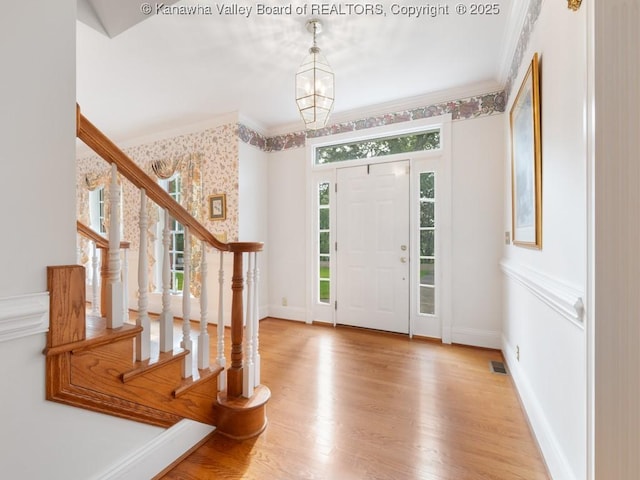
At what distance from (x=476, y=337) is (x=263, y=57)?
3368 millimetres

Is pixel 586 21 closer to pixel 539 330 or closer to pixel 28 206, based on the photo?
pixel 539 330

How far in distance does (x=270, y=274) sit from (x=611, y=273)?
141 inches

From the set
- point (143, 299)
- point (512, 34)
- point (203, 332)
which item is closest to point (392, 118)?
point (512, 34)

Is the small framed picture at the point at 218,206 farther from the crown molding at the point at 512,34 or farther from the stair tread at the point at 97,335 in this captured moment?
the crown molding at the point at 512,34

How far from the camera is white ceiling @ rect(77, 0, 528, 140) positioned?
197 centimetres

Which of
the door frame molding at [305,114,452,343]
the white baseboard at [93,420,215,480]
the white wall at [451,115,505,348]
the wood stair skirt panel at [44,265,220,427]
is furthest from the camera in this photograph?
the door frame molding at [305,114,452,343]

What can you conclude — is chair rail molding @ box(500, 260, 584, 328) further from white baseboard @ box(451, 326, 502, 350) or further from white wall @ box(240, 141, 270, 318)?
white wall @ box(240, 141, 270, 318)

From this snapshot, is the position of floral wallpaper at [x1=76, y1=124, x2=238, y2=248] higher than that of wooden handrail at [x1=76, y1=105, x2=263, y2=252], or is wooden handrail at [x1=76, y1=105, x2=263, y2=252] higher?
floral wallpaper at [x1=76, y1=124, x2=238, y2=248]

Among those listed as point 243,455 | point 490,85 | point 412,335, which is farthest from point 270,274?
point 490,85

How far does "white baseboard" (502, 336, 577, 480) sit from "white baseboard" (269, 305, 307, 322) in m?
2.39

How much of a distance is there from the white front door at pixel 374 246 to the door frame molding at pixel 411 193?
0.07 meters

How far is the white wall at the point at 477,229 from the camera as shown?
2.80 metres

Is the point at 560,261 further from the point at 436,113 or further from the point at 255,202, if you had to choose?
the point at 255,202

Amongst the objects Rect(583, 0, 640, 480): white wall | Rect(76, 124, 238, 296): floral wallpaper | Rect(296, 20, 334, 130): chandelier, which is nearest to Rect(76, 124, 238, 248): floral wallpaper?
Rect(76, 124, 238, 296): floral wallpaper
